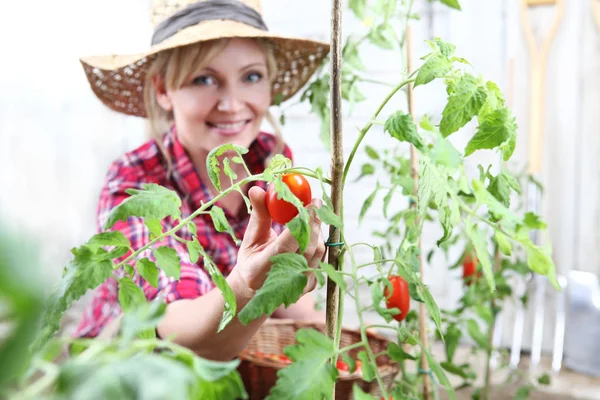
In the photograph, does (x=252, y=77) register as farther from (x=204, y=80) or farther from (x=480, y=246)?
(x=480, y=246)

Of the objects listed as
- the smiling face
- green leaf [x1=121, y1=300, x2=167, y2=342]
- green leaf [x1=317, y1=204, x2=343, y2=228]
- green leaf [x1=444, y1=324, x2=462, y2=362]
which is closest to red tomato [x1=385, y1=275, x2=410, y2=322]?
green leaf [x1=444, y1=324, x2=462, y2=362]

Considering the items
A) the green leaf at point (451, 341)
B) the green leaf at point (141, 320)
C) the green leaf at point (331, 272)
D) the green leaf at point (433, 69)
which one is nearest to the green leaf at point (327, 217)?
the green leaf at point (331, 272)

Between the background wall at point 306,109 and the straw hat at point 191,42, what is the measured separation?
800mm

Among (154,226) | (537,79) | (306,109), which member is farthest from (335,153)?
(306,109)

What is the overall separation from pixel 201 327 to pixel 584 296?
178cm

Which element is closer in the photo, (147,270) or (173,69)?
(147,270)

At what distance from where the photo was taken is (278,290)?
1.84 ft

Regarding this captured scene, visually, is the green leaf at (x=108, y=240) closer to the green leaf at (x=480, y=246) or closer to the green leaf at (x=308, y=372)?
the green leaf at (x=308, y=372)

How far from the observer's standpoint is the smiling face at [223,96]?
1.35 meters

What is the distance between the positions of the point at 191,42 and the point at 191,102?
14 cm

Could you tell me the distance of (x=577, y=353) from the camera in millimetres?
2275

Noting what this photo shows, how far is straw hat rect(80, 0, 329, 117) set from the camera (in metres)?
1.31

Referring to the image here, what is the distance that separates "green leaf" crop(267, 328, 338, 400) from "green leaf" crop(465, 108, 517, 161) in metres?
0.22

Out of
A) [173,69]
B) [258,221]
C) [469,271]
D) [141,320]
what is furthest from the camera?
[469,271]
